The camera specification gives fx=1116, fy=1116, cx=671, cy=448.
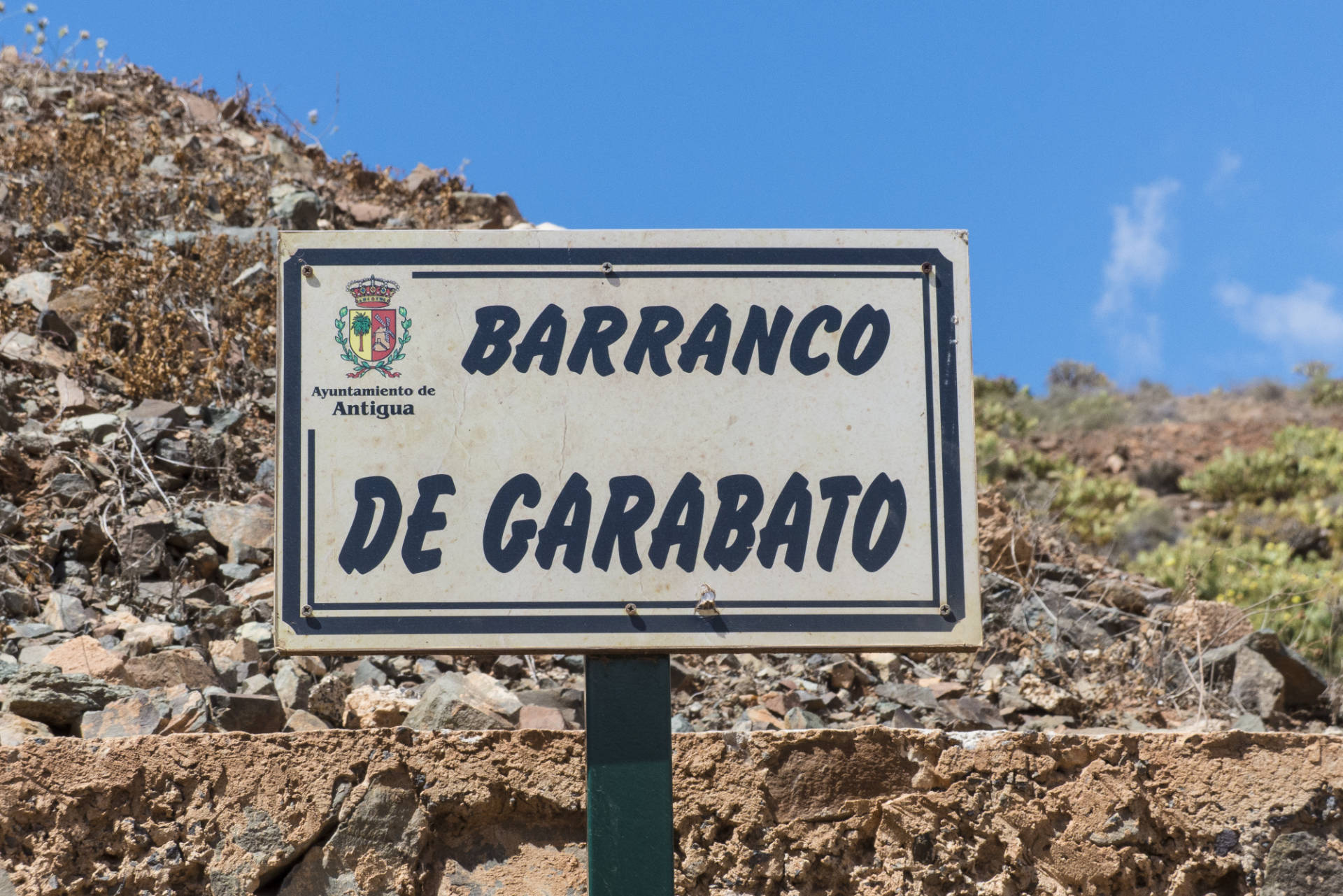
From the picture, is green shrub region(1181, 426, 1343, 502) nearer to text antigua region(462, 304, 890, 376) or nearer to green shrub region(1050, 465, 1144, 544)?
green shrub region(1050, 465, 1144, 544)

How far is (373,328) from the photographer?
228 cm

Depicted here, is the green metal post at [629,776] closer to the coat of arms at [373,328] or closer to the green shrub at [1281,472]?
the coat of arms at [373,328]

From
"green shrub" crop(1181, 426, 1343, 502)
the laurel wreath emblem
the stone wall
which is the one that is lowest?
the stone wall

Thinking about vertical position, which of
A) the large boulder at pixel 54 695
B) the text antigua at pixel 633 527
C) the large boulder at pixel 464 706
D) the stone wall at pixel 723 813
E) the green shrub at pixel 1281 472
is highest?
the green shrub at pixel 1281 472

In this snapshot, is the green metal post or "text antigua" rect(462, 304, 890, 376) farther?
"text antigua" rect(462, 304, 890, 376)

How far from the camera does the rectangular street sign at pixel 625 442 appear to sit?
2.18 m

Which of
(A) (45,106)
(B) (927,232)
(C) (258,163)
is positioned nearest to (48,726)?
(B) (927,232)

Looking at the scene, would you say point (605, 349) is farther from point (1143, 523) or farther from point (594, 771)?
point (1143, 523)

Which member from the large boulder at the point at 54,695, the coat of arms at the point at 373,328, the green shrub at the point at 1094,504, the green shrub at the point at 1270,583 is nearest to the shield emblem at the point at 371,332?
the coat of arms at the point at 373,328

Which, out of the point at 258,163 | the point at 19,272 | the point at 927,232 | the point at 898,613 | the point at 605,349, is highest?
the point at 258,163

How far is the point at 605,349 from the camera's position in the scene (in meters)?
2.26

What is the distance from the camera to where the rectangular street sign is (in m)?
2.18

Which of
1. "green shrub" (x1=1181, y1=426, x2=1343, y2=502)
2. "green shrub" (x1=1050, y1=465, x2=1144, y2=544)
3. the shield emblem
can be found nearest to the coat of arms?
the shield emblem

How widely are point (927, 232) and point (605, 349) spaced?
723 millimetres
